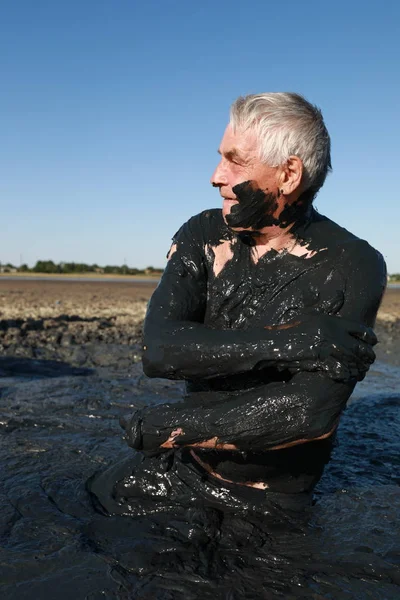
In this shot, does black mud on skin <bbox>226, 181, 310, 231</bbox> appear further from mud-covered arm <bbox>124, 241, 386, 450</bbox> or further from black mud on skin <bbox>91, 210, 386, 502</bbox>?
mud-covered arm <bbox>124, 241, 386, 450</bbox>

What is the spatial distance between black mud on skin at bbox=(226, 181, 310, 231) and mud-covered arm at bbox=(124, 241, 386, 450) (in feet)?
1.22

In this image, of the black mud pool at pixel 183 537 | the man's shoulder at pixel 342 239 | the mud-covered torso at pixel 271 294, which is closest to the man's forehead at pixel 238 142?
the mud-covered torso at pixel 271 294

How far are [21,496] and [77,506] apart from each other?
1.05 feet

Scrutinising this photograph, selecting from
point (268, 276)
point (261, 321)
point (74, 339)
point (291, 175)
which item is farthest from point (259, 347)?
point (74, 339)

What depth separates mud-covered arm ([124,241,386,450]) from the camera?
2539 millimetres

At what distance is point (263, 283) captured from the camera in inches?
118

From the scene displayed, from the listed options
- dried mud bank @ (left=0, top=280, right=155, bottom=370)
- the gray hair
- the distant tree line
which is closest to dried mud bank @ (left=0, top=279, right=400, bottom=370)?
dried mud bank @ (left=0, top=280, right=155, bottom=370)

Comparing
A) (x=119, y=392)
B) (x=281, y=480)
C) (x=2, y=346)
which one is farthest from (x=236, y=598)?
(x=2, y=346)

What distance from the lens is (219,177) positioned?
9.50ft

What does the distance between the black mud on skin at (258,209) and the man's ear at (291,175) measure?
5cm

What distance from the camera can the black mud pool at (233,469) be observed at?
240 cm

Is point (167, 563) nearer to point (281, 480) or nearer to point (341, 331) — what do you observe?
point (281, 480)

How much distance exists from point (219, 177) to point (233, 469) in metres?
1.43

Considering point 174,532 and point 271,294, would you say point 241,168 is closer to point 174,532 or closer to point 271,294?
point 271,294
